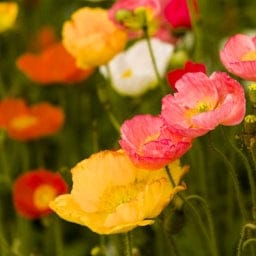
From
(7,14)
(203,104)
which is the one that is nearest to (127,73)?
(7,14)

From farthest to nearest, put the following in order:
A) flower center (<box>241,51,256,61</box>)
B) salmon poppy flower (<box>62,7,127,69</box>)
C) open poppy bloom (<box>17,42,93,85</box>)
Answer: open poppy bloom (<box>17,42,93,85</box>), salmon poppy flower (<box>62,7,127,69</box>), flower center (<box>241,51,256,61</box>)

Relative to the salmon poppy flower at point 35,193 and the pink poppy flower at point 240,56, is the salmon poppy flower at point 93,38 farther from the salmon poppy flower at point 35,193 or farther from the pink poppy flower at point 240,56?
the pink poppy flower at point 240,56

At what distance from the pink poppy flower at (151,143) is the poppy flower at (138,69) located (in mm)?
460

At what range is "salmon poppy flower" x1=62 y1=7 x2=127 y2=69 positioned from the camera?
129 centimetres

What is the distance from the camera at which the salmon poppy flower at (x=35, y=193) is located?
130cm

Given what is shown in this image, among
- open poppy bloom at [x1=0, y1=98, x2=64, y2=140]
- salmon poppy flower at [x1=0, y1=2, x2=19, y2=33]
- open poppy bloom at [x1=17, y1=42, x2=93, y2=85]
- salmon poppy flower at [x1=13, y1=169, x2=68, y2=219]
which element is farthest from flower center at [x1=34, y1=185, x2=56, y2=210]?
salmon poppy flower at [x1=0, y1=2, x2=19, y2=33]

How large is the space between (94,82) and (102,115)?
109 mm

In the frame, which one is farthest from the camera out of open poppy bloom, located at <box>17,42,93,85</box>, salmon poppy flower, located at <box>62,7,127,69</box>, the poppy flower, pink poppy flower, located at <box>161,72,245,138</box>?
open poppy bloom, located at <box>17,42,93,85</box>

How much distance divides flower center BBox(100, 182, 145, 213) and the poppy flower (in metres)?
0.47

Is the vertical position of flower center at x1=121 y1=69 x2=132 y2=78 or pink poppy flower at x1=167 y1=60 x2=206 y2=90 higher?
pink poppy flower at x1=167 y1=60 x2=206 y2=90

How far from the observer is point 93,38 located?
1305 mm

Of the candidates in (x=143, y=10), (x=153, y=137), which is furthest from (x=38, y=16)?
(x=153, y=137)

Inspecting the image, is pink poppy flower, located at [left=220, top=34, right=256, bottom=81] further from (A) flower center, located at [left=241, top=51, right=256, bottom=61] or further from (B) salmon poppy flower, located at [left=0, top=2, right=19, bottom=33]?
(B) salmon poppy flower, located at [left=0, top=2, right=19, bottom=33]

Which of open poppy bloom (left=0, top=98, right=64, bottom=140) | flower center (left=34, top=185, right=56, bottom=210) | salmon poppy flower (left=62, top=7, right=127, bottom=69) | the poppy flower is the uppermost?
salmon poppy flower (left=62, top=7, right=127, bottom=69)
